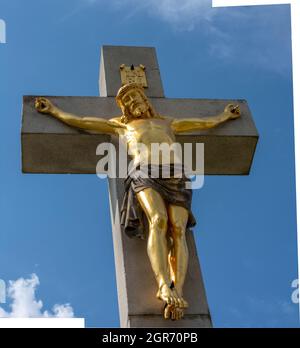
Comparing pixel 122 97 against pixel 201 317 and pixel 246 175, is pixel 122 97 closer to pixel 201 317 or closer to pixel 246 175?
pixel 246 175

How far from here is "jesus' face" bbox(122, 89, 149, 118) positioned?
336 inches

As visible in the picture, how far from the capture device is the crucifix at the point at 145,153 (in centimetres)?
730

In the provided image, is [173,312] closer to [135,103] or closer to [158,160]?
[158,160]

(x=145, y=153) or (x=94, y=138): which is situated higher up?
(x=94, y=138)

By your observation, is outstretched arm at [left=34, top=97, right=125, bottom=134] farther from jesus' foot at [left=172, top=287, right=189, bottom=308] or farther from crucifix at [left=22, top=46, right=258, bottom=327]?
jesus' foot at [left=172, top=287, right=189, bottom=308]

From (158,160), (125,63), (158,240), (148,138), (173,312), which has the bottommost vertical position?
(173,312)

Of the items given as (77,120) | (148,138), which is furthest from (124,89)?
(148,138)

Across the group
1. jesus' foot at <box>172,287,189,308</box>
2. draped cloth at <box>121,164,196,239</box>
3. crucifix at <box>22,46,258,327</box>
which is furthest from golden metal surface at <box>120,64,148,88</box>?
jesus' foot at <box>172,287,189,308</box>

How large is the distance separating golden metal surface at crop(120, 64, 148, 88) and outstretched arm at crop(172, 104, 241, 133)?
788 mm

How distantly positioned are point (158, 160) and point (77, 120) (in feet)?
3.57

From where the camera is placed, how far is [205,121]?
28.8ft

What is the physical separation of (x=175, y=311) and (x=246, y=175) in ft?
7.97

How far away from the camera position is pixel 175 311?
6.98 metres
